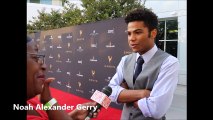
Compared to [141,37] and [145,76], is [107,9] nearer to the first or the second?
[141,37]

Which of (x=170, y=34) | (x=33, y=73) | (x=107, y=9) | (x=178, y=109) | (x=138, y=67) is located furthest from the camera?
(x=170, y=34)

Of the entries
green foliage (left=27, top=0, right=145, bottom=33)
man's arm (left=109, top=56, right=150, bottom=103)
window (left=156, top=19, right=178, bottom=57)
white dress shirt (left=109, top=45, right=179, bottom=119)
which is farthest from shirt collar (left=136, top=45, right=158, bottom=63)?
window (left=156, top=19, right=178, bottom=57)

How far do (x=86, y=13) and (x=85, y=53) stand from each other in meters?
1.28

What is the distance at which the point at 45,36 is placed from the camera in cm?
623

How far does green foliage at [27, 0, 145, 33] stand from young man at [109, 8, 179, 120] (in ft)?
11.0

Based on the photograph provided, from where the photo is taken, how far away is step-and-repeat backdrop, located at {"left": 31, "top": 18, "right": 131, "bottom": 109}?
416cm

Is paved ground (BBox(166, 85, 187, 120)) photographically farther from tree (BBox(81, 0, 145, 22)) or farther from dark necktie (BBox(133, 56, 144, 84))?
dark necktie (BBox(133, 56, 144, 84))

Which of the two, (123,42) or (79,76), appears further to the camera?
(79,76)

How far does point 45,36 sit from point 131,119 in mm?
4336

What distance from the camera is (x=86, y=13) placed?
616 centimetres

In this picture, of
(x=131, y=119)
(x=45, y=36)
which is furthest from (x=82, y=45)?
(x=131, y=119)

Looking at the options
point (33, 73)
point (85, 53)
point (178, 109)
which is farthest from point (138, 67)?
point (178, 109)

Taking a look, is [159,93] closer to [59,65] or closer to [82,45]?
[82,45]

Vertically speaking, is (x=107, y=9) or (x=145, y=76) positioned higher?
(x=107, y=9)
